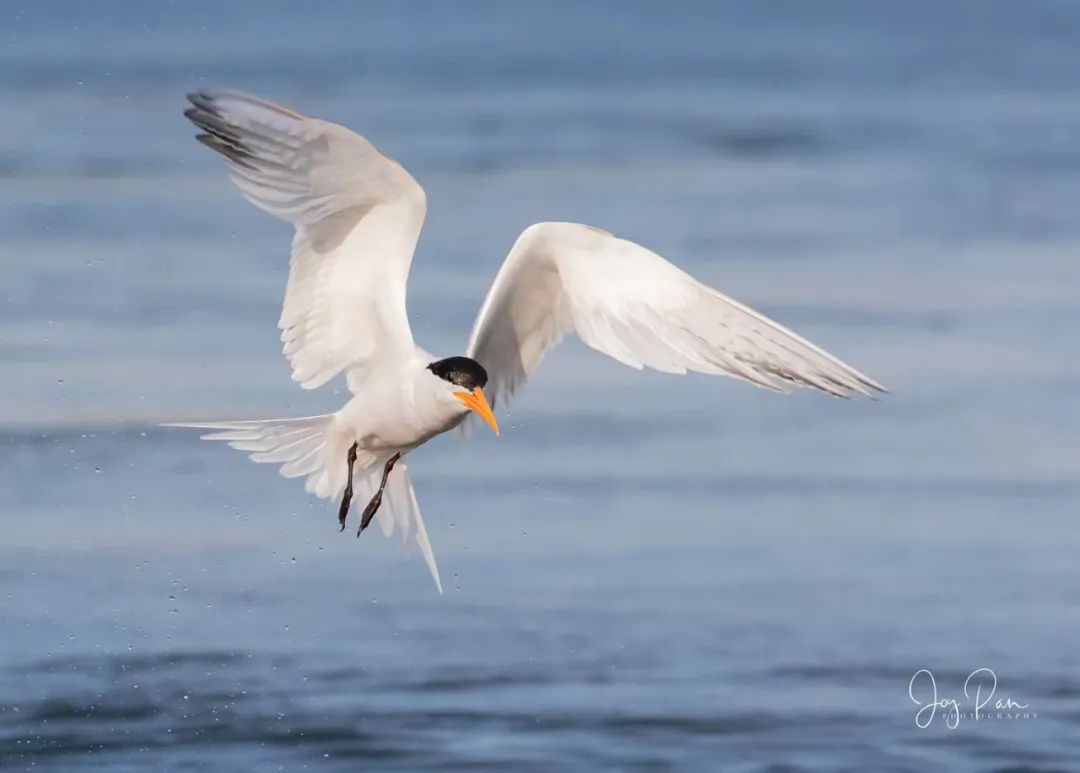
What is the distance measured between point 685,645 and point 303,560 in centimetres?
178

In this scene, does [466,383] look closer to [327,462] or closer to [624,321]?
[624,321]

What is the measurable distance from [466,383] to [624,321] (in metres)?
0.61

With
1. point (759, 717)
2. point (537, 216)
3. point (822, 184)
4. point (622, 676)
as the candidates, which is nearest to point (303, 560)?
point (622, 676)

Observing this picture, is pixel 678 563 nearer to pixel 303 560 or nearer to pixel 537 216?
pixel 303 560

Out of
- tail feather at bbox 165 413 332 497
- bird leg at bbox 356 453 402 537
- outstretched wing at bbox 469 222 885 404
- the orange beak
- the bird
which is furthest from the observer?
bird leg at bbox 356 453 402 537

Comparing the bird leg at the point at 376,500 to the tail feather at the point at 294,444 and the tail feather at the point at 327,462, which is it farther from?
the tail feather at the point at 294,444

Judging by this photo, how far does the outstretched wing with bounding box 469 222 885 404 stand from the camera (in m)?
6.62

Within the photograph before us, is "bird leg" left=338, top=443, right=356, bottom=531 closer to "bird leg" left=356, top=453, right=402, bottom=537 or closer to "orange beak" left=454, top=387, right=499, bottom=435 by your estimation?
"bird leg" left=356, top=453, right=402, bottom=537

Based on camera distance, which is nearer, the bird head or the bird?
the bird

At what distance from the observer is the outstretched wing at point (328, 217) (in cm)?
718

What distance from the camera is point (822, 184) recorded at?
14336 millimetres

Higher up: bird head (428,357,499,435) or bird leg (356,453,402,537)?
bird head (428,357,499,435)
